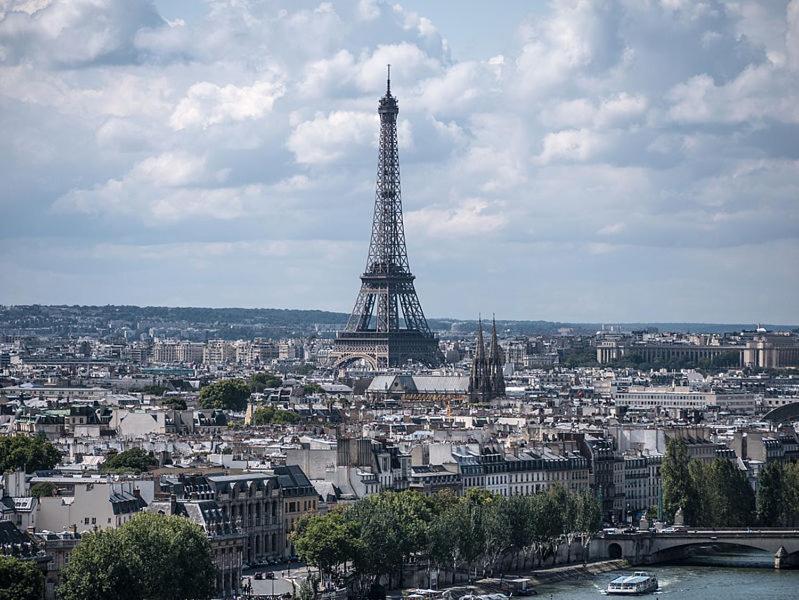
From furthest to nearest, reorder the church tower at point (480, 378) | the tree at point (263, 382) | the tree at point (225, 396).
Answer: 1. the tree at point (263, 382)
2. the church tower at point (480, 378)
3. the tree at point (225, 396)

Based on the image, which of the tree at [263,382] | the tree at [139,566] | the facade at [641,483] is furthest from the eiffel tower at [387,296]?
the tree at [139,566]

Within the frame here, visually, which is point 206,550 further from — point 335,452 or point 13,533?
point 335,452

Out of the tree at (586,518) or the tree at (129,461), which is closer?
the tree at (129,461)

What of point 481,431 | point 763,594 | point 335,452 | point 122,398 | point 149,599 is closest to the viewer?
point 149,599

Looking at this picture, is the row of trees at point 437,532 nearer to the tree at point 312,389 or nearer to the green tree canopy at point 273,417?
the green tree canopy at point 273,417

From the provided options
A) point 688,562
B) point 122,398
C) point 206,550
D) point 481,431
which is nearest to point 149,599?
point 206,550

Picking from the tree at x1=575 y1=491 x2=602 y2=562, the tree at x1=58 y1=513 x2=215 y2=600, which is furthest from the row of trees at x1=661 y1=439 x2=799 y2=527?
the tree at x1=58 y1=513 x2=215 y2=600

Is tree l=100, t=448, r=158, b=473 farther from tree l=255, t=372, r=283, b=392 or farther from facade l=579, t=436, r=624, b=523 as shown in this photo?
tree l=255, t=372, r=283, b=392
